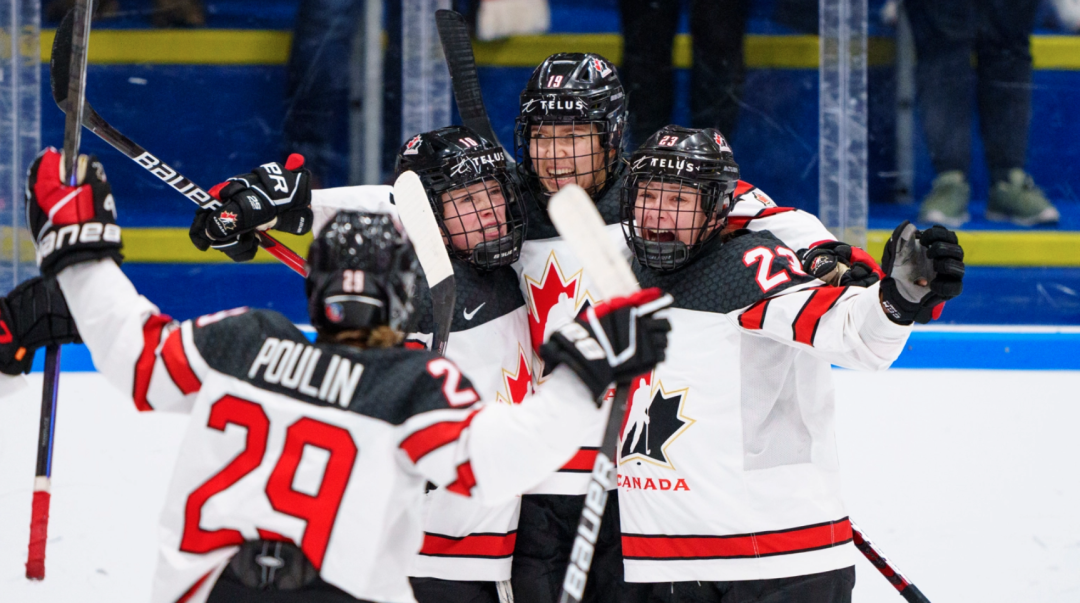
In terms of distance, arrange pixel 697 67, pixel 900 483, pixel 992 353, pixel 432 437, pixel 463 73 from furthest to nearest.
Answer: pixel 697 67
pixel 992 353
pixel 900 483
pixel 463 73
pixel 432 437

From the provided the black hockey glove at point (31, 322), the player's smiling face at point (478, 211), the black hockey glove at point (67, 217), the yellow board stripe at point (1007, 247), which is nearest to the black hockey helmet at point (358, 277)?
the black hockey glove at point (67, 217)

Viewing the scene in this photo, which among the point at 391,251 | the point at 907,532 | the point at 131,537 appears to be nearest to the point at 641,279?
the point at 391,251

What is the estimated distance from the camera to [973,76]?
3.82m

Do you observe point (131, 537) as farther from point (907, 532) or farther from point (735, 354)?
point (907, 532)

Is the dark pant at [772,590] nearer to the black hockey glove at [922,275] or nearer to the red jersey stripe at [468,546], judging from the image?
the red jersey stripe at [468,546]

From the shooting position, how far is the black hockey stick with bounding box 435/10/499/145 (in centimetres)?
267

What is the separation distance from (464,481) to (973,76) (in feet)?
9.76

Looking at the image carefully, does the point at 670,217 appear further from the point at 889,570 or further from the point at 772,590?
the point at 889,570

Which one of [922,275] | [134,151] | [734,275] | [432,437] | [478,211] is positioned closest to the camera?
[432,437]

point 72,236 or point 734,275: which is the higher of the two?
point 72,236

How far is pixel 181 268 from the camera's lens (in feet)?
12.2

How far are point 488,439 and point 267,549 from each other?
328 millimetres

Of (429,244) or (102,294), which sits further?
(429,244)

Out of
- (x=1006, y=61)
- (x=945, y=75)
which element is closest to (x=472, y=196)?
(x=945, y=75)
